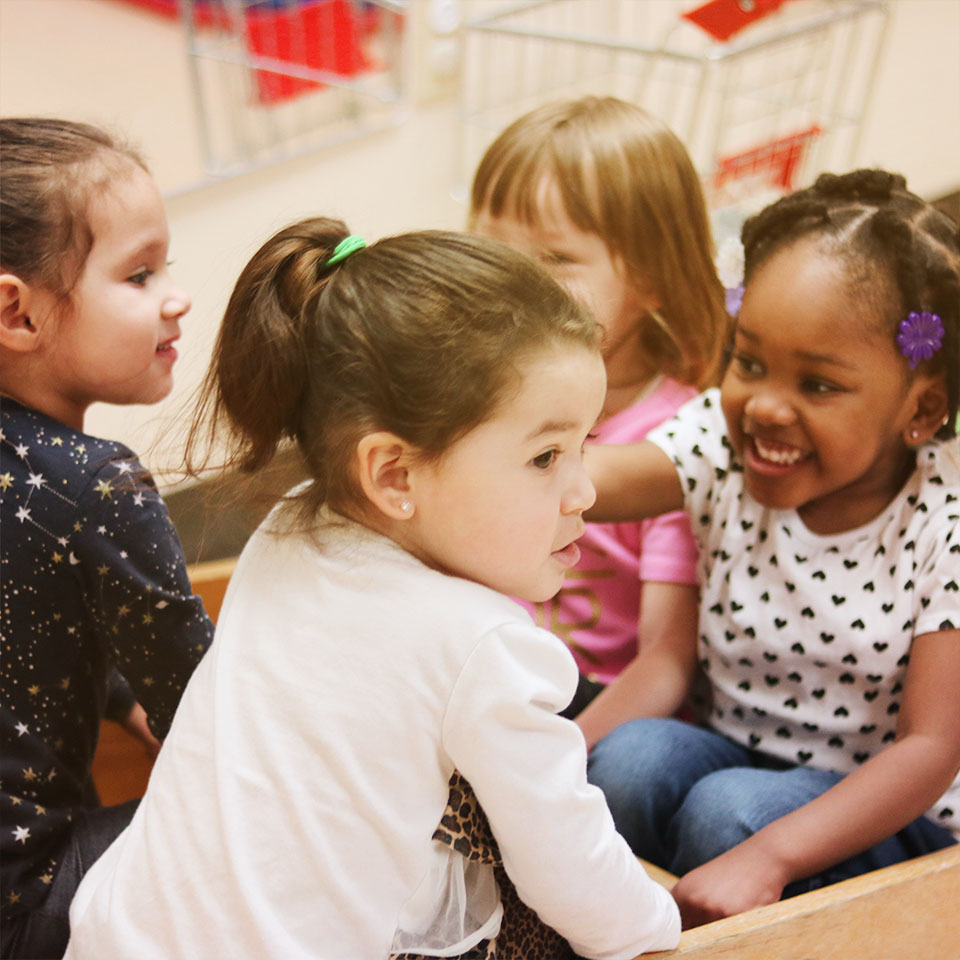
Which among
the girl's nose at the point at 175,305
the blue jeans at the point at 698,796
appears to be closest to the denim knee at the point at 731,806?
the blue jeans at the point at 698,796

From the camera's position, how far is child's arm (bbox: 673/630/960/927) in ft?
2.60

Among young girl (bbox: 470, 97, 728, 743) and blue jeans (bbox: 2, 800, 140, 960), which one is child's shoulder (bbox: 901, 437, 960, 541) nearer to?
young girl (bbox: 470, 97, 728, 743)

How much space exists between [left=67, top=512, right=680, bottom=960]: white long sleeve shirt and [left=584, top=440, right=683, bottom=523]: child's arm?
34cm

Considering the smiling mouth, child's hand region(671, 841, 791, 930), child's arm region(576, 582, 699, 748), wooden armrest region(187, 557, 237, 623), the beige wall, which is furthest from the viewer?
the beige wall

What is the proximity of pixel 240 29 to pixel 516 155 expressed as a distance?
3.76 feet

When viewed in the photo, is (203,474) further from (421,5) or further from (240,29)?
(421,5)

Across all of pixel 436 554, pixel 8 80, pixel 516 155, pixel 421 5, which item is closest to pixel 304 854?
pixel 436 554

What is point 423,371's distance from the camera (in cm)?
62

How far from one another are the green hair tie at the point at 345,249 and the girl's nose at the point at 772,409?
37cm

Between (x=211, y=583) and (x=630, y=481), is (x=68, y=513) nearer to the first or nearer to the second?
(x=211, y=583)

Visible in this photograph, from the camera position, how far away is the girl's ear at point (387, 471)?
0.63 meters

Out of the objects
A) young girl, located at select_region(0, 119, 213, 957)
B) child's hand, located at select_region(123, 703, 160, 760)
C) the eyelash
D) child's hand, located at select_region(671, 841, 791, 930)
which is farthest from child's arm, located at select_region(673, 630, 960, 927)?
child's hand, located at select_region(123, 703, 160, 760)

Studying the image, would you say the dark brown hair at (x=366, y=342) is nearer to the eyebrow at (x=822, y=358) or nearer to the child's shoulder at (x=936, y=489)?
the eyebrow at (x=822, y=358)

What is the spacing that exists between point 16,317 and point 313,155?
164 centimetres
